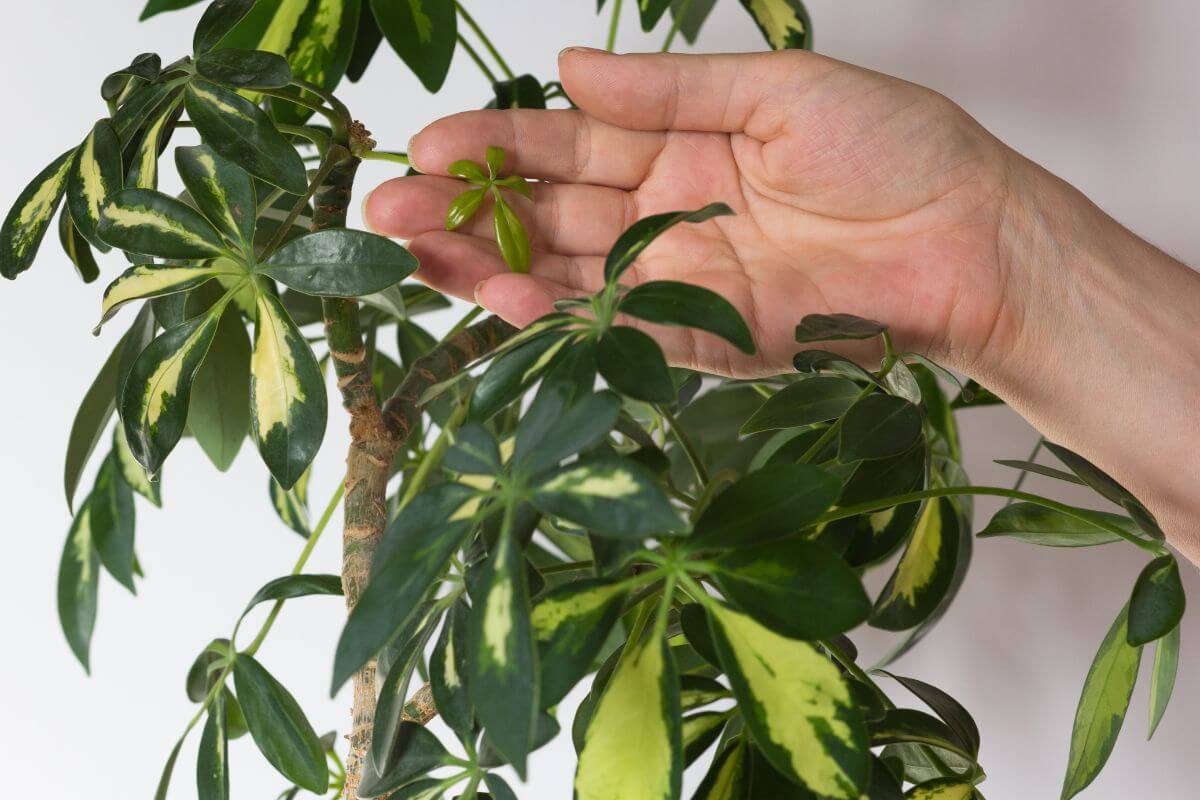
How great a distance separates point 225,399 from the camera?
2.95ft

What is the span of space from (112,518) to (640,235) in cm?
66

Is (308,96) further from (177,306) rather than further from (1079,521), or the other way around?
(1079,521)

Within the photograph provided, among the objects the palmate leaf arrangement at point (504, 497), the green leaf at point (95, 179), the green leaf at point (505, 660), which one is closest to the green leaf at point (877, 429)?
the palmate leaf arrangement at point (504, 497)

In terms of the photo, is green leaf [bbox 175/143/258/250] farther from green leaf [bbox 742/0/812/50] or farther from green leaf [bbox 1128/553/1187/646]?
green leaf [bbox 742/0/812/50]

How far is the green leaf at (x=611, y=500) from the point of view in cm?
38

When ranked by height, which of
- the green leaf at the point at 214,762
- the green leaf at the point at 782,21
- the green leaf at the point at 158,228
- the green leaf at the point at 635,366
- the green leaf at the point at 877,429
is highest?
the green leaf at the point at 782,21

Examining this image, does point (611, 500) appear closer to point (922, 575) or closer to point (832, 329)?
point (832, 329)

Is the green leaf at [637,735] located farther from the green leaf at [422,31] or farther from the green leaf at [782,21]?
the green leaf at [782,21]

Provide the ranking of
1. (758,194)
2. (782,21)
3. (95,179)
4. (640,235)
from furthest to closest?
(782,21)
(758,194)
(95,179)
(640,235)

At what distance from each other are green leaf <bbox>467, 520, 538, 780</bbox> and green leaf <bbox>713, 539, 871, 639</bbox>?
0.32ft

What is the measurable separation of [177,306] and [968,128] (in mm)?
683

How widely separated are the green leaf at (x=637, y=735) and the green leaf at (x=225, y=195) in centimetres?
33

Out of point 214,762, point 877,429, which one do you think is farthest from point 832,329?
point 214,762

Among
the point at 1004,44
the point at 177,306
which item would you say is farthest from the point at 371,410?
the point at 1004,44
